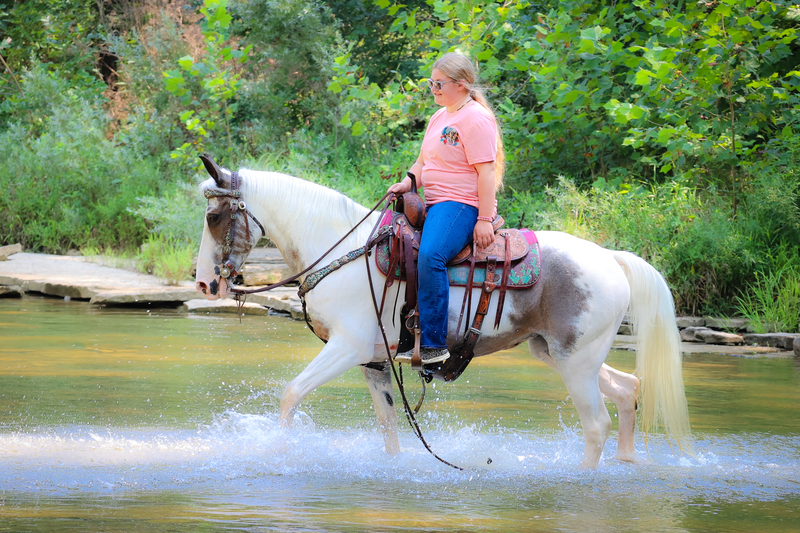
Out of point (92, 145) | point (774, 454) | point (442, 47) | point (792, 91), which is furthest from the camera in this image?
point (92, 145)

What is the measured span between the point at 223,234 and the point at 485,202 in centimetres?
142

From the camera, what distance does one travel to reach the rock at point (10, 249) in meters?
16.2

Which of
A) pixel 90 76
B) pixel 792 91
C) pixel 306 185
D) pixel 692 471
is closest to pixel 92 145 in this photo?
pixel 90 76

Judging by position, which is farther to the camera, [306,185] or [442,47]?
[442,47]

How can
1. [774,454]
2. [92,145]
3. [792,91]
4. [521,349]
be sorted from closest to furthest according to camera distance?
[774,454] → [521,349] → [792,91] → [92,145]

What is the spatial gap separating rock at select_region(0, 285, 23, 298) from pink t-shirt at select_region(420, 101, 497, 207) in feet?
34.9

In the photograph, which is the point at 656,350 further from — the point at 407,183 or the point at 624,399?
the point at 407,183

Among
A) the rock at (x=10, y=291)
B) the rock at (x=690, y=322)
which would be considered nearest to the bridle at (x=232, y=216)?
the rock at (x=690, y=322)

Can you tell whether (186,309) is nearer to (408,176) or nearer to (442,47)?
(442,47)

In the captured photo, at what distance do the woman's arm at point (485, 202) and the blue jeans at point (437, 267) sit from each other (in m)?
0.10

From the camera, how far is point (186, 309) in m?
12.6

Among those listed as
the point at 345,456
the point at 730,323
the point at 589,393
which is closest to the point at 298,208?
the point at 345,456

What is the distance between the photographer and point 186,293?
1281 cm

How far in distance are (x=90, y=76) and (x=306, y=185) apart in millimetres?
21128
